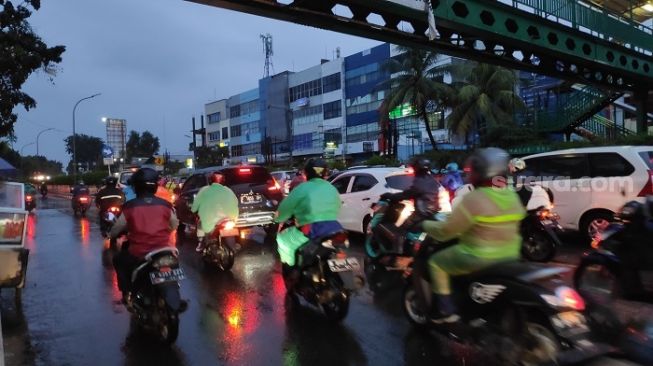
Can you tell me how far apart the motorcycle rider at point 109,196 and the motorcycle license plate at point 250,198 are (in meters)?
3.63

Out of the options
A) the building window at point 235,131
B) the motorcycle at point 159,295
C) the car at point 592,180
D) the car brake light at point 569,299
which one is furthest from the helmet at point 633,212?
the building window at point 235,131

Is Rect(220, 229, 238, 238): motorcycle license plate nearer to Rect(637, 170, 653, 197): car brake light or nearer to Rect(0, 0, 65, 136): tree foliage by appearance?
Rect(637, 170, 653, 197): car brake light

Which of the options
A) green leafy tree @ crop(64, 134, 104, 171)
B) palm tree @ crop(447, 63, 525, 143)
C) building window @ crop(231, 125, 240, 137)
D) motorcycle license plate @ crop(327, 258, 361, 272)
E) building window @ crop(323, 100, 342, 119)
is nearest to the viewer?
motorcycle license plate @ crop(327, 258, 361, 272)

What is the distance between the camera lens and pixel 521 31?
14430 millimetres

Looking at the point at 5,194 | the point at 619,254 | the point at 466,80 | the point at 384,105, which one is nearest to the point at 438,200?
the point at 619,254

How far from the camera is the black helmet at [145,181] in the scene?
17.2 feet

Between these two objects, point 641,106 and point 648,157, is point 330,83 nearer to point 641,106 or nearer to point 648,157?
point 641,106

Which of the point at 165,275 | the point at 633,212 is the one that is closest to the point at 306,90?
the point at 633,212

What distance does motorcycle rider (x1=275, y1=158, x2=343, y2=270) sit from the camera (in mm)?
5570

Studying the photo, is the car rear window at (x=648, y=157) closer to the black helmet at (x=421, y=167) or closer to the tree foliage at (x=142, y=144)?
the black helmet at (x=421, y=167)

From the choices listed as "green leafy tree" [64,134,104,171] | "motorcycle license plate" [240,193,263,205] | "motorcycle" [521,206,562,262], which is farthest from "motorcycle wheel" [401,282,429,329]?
"green leafy tree" [64,134,104,171]

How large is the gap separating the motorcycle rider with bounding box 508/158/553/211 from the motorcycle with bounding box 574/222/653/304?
213cm

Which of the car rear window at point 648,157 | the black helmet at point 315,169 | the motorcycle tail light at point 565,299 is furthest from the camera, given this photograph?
the car rear window at point 648,157

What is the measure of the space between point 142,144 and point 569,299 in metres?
107
